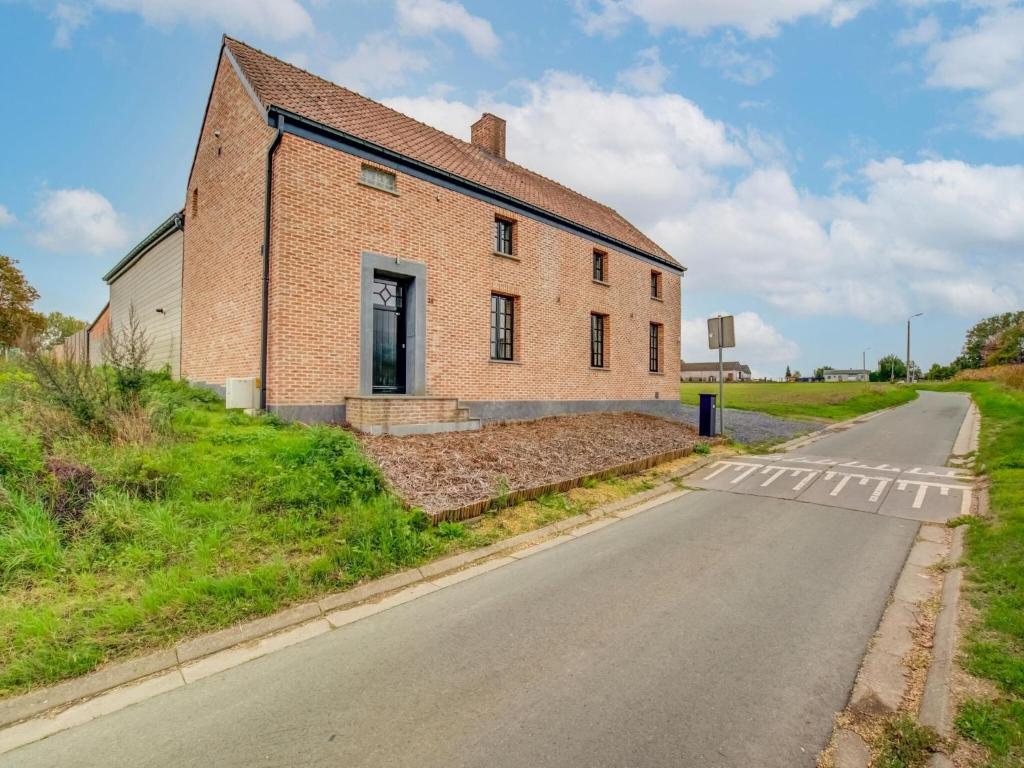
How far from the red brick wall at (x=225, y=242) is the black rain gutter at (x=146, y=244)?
694 millimetres

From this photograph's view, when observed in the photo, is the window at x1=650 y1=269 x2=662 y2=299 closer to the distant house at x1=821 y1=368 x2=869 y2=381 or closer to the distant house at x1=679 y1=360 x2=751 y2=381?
the distant house at x1=679 y1=360 x2=751 y2=381

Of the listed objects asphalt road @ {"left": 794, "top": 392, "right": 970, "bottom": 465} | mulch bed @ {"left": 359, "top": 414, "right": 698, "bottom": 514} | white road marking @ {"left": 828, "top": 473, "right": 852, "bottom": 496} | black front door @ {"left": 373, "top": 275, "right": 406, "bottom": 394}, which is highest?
black front door @ {"left": 373, "top": 275, "right": 406, "bottom": 394}

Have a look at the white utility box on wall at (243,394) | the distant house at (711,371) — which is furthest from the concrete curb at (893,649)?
the distant house at (711,371)

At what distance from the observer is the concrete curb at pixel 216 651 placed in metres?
2.76

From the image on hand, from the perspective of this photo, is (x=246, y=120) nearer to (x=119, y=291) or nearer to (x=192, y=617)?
(x=192, y=617)

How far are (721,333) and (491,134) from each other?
32.7ft

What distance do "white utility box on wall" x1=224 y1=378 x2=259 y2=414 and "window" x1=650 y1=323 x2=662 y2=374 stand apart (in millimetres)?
13789

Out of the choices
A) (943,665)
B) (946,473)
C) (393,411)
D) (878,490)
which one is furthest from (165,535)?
(946,473)

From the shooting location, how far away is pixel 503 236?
44.1 feet

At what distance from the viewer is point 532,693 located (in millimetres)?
2877

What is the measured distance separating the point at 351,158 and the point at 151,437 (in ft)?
21.3

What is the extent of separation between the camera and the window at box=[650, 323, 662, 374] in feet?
61.6

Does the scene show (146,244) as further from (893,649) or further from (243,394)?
(893,649)

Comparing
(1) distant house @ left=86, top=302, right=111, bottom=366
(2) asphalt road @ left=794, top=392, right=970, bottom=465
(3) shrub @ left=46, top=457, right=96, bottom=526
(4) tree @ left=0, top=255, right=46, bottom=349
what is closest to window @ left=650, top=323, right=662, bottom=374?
(2) asphalt road @ left=794, top=392, right=970, bottom=465
